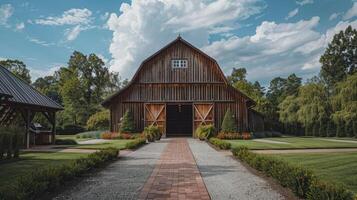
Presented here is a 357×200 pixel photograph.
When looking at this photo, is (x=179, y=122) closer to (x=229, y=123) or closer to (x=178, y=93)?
(x=178, y=93)

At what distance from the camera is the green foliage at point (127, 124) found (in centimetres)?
2673

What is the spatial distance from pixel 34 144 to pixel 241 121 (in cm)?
1643

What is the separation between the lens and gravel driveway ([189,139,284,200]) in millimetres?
6371

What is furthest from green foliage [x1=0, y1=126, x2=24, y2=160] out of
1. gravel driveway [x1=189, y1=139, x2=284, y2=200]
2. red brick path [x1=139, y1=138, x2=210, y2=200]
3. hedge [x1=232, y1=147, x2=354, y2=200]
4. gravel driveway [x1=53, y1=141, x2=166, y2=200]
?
hedge [x1=232, y1=147, x2=354, y2=200]

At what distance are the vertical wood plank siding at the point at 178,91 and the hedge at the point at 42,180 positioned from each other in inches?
741

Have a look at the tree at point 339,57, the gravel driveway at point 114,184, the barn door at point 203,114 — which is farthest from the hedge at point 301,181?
the tree at point 339,57

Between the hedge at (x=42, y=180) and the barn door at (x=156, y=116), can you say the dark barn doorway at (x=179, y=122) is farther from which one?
the hedge at (x=42, y=180)

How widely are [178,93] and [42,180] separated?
2201 cm

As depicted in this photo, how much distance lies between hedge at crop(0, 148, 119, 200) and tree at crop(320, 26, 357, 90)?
1826 inches

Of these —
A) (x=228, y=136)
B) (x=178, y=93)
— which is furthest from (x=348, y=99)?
(x=178, y=93)

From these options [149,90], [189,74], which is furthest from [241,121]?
[149,90]

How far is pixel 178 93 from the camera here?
28.0m

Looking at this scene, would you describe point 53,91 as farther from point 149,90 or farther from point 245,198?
point 245,198

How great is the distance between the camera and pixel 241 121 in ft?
92.1
